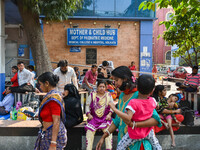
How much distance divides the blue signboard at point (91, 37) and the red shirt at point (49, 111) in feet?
37.2

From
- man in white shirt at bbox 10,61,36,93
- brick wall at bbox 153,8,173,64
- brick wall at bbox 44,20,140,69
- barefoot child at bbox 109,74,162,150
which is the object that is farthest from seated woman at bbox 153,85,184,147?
brick wall at bbox 153,8,173,64

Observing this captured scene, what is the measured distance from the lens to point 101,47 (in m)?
13.6

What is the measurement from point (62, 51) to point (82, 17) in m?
2.68

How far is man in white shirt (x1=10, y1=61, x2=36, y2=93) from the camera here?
19.7 ft

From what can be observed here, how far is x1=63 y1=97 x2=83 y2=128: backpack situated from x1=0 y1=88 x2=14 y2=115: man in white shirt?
3.14 metres

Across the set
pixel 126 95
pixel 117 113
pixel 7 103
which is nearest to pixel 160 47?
pixel 7 103

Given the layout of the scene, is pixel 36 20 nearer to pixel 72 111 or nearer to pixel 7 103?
pixel 7 103

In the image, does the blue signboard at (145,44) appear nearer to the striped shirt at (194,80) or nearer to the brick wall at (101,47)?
the brick wall at (101,47)

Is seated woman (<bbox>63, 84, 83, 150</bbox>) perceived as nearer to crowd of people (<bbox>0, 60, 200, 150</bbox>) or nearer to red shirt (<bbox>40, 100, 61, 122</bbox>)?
crowd of people (<bbox>0, 60, 200, 150</bbox>)

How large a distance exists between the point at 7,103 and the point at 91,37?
27.6 feet

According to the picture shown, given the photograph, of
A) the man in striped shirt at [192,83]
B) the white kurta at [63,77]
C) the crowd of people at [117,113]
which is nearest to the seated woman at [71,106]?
the crowd of people at [117,113]

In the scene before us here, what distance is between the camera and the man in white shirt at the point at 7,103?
6.00 meters

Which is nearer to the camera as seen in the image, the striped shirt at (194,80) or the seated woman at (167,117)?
the seated woman at (167,117)

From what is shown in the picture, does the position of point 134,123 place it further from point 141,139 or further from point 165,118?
point 165,118
